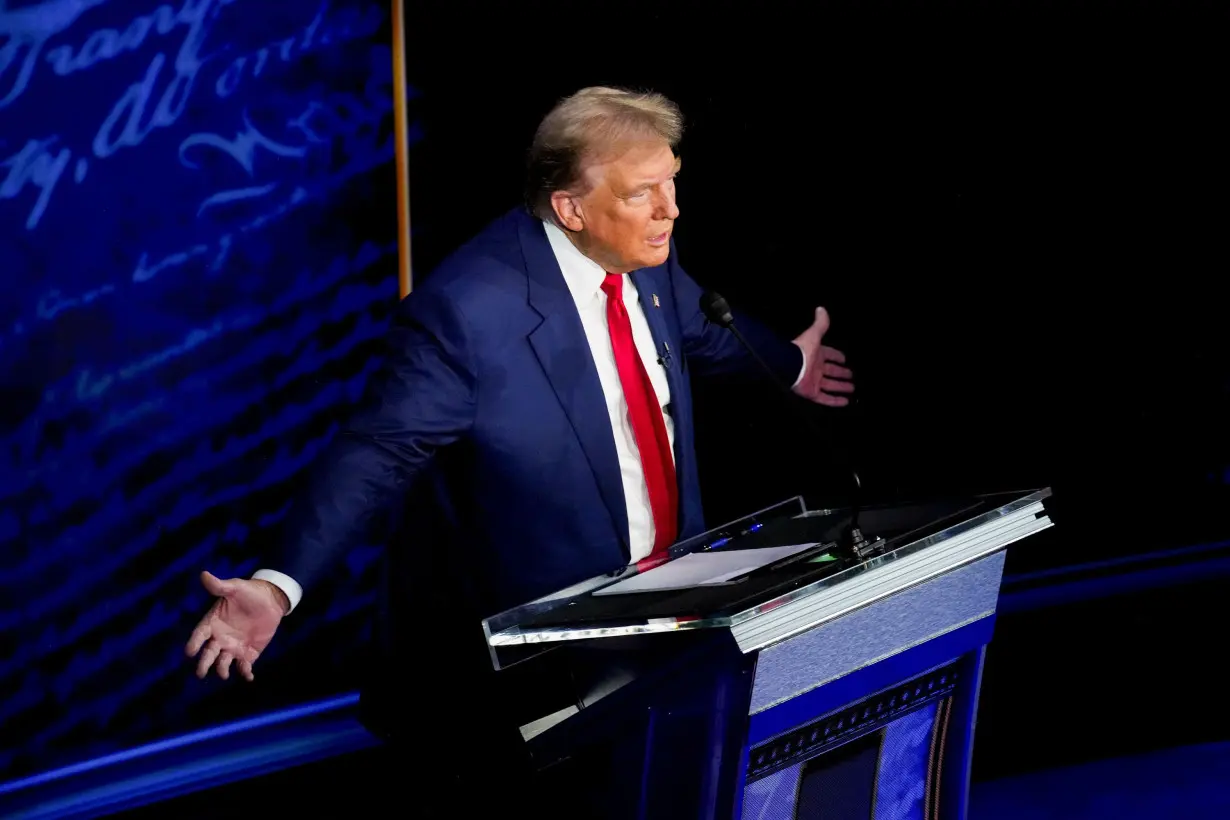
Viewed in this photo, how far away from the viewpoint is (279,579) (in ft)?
5.72

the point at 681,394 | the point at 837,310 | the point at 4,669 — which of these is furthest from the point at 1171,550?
the point at 4,669

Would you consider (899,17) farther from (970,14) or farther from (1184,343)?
(1184,343)

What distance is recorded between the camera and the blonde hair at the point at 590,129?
199 centimetres

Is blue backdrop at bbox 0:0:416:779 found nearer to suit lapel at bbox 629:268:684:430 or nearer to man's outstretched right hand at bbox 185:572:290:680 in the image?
man's outstretched right hand at bbox 185:572:290:680

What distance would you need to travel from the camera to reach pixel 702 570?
1.58 m

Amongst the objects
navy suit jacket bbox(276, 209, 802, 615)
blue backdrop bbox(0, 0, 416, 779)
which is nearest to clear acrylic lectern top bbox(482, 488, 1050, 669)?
navy suit jacket bbox(276, 209, 802, 615)

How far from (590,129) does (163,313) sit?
82 centimetres

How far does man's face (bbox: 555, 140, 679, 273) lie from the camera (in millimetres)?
1982

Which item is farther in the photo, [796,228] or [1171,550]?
[1171,550]

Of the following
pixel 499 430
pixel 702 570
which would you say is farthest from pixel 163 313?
pixel 702 570

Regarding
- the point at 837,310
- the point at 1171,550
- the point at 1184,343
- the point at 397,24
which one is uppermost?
the point at 397,24

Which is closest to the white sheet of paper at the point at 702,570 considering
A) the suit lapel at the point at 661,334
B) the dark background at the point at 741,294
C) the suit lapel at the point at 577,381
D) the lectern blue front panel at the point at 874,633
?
the lectern blue front panel at the point at 874,633

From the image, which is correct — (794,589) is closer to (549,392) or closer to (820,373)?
(549,392)

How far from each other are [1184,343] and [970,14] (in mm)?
868
